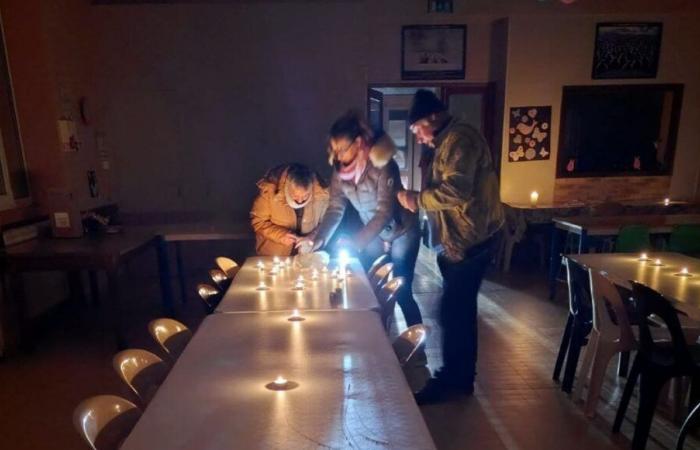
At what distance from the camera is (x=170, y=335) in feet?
6.72

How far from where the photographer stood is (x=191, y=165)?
5.20m

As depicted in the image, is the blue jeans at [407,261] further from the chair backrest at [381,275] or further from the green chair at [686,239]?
the green chair at [686,239]

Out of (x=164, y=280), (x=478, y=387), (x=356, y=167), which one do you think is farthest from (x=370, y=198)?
(x=164, y=280)

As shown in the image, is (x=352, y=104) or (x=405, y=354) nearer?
(x=405, y=354)

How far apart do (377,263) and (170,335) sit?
1.39 m

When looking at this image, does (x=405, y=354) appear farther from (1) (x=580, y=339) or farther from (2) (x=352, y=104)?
(2) (x=352, y=104)

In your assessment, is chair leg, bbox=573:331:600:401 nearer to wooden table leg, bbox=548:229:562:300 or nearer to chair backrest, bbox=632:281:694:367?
chair backrest, bbox=632:281:694:367

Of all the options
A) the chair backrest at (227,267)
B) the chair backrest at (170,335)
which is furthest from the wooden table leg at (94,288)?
the chair backrest at (170,335)

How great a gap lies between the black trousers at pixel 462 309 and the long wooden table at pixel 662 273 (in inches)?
29.5

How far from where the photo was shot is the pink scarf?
9.23 feet

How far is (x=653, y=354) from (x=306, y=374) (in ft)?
5.83

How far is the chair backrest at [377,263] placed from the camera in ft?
9.64

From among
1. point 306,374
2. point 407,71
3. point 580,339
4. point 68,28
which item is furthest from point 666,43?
point 68,28

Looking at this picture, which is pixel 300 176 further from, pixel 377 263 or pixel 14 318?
pixel 14 318
